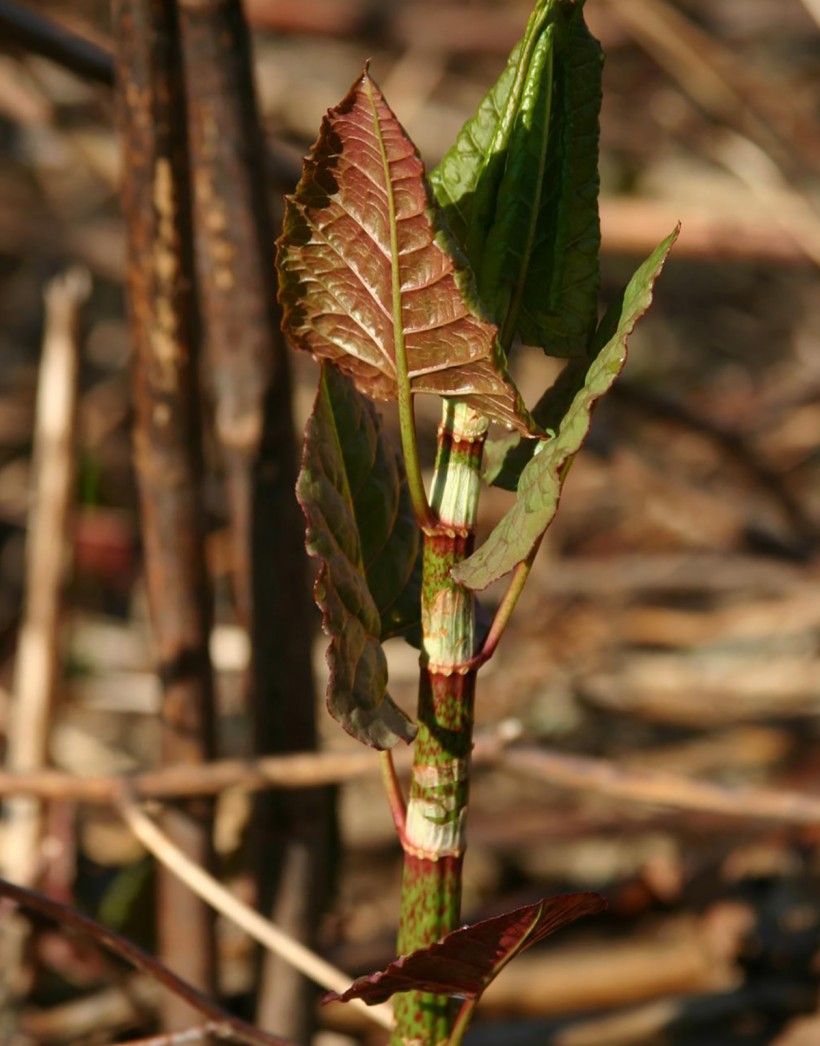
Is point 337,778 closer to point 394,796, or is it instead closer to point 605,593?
point 394,796

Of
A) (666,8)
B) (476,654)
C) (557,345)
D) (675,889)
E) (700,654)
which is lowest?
(675,889)

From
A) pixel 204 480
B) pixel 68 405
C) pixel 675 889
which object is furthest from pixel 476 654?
pixel 675 889

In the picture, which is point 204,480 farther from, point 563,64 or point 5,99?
point 5,99

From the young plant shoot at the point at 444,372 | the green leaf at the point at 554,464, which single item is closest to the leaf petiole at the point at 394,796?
the young plant shoot at the point at 444,372

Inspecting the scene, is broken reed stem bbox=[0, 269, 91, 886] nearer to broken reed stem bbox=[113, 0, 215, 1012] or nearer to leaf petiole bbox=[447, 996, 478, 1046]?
broken reed stem bbox=[113, 0, 215, 1012]

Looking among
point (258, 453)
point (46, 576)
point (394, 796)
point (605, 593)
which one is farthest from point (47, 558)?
point (605, 593)

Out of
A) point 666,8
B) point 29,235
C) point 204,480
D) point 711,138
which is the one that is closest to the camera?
point 204,480

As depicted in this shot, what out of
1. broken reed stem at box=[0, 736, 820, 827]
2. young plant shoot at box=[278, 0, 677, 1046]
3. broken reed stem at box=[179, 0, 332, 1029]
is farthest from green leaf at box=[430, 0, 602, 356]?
broken reed stem at box=[0, 736, 820, 827]
